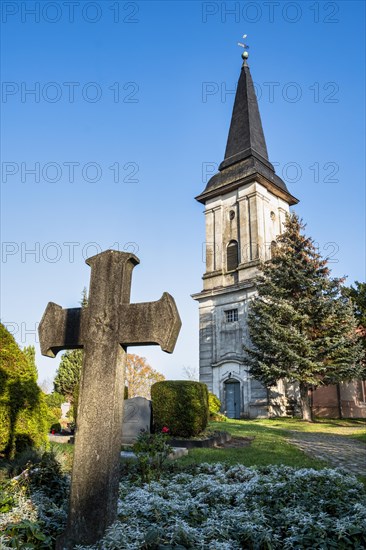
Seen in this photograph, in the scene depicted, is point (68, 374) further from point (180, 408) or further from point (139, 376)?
point (139, 376)

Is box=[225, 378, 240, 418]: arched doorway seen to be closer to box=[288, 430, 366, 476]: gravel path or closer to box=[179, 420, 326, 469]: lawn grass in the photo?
box=[288, 430, 366, 476]: gravel path

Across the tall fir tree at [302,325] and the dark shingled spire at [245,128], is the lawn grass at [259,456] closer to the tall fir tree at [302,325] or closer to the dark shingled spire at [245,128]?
the tall fir tree at [302,325]

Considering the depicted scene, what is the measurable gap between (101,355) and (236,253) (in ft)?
81.0

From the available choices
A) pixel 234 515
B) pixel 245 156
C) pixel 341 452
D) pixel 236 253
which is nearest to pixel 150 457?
pixel 234 515

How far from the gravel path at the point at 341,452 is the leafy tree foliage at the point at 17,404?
538cm

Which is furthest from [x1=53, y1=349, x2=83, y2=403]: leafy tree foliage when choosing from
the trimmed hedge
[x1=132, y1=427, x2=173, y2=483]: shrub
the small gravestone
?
[x1=132, y1=427, x2=173, y2=483]: shrub

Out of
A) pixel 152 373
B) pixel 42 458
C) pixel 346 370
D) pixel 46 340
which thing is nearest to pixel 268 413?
pixel 346 370

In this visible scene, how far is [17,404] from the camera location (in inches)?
264

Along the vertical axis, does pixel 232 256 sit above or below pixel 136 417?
above

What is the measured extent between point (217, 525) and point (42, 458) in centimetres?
293

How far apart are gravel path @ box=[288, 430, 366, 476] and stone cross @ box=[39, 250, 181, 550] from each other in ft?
16.5

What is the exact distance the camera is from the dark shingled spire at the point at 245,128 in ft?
101

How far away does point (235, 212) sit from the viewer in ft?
94.7

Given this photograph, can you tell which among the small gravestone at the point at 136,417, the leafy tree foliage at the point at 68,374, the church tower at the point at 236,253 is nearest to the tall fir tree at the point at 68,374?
Result: the leafy tree foliage at the point at 68,374
